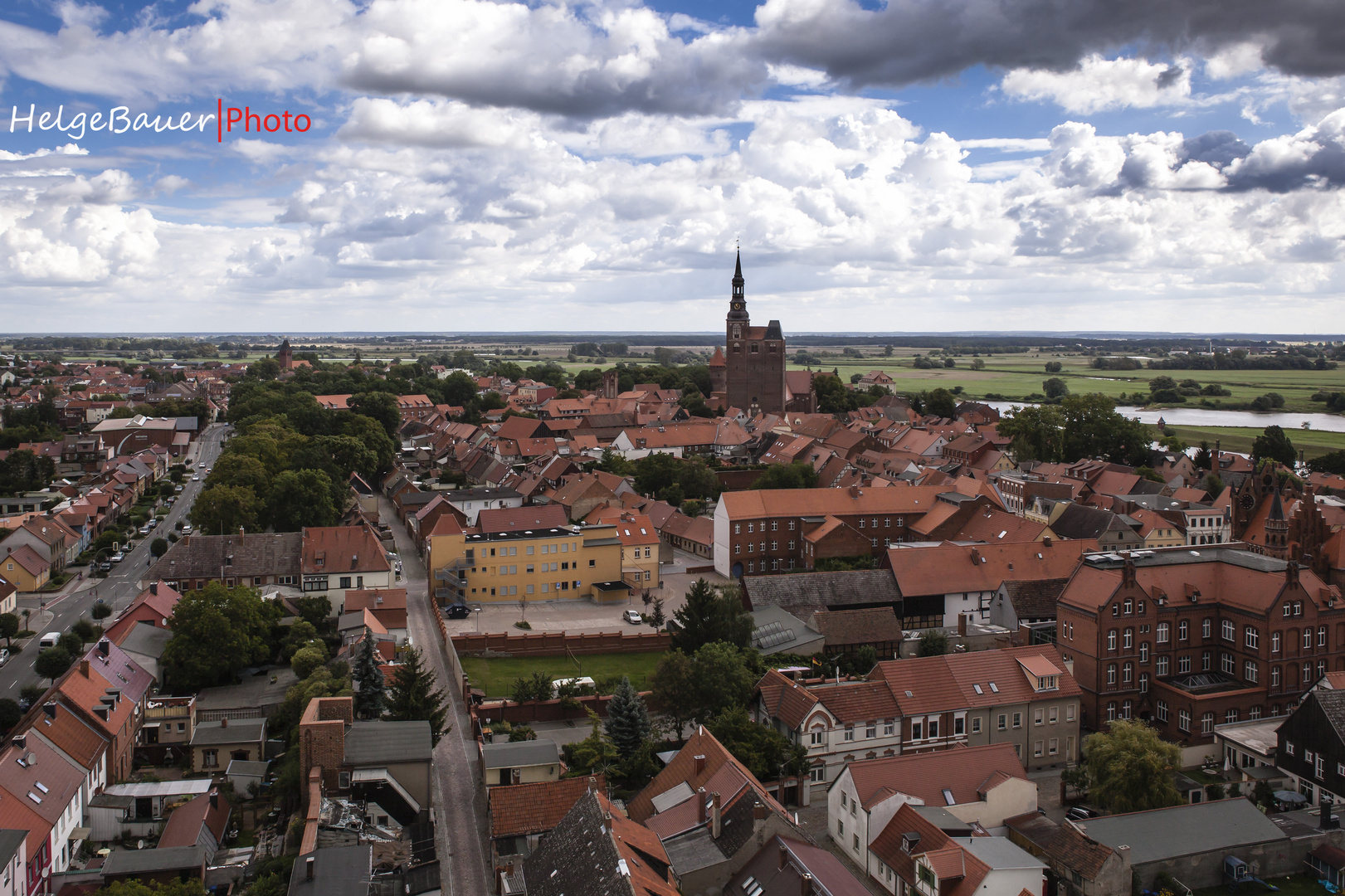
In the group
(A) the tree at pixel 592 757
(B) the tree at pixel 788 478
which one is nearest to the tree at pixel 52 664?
(A) the tree at pixel 592 757

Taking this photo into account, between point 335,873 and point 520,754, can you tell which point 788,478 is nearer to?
point 520,754

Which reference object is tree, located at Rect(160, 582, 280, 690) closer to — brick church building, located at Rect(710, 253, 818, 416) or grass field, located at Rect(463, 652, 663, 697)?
grass field, located at Rect(463, 652, 663, 697)

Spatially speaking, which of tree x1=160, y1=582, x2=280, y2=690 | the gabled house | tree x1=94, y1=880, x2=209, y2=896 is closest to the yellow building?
tree x1=160, y1=582, x2=280, y2=690

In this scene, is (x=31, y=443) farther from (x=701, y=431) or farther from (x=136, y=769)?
(x=136, y=769)

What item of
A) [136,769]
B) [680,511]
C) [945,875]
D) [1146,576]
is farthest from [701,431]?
[945,875]

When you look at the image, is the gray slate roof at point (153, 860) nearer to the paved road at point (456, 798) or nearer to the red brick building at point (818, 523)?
the paved road at point (456, 798)

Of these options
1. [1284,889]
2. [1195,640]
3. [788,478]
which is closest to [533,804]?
[1284,889]
